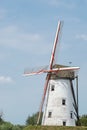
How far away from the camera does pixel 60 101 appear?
169ft

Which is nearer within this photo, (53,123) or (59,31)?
(53,123)

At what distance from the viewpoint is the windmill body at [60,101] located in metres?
51.3

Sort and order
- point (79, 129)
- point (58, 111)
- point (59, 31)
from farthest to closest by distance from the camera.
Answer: point (59, 31), point (58, 111), point (79, 129)

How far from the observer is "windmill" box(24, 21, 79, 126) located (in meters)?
51.4

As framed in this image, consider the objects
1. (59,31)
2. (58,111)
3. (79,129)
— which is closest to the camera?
(79,129)

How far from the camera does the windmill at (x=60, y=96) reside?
51.4 m

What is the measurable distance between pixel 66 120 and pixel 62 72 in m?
5.57

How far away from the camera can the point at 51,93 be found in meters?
52.0

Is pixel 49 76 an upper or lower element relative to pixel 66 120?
upper

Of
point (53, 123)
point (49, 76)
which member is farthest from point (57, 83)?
point (53, 123)

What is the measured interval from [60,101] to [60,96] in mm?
578

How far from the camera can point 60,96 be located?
51.4 meters

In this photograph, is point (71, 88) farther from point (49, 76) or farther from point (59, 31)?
point (59, 31)

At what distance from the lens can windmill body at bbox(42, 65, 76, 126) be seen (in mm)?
51344
